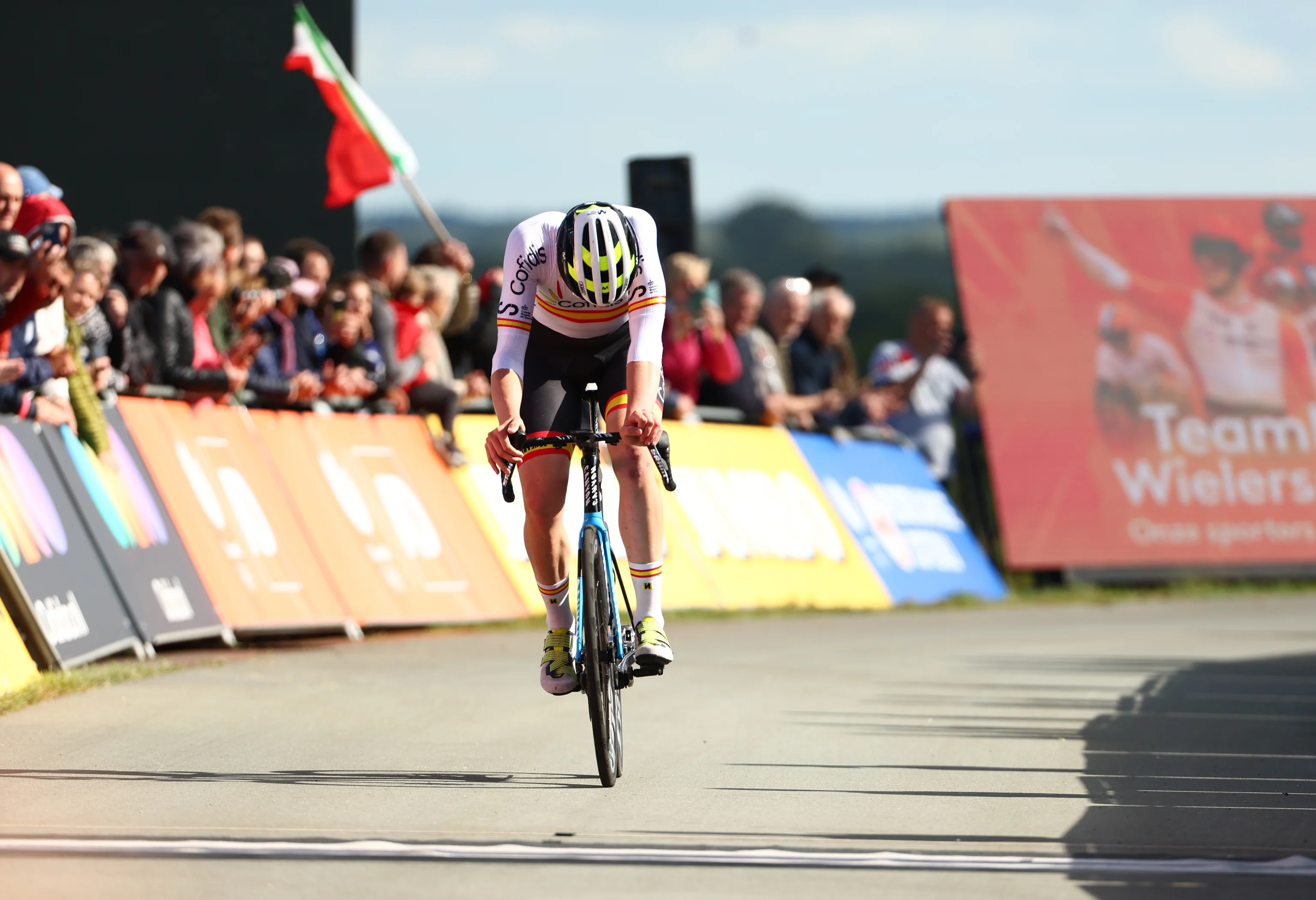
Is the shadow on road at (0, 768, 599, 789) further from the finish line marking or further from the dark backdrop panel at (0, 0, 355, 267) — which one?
Result: the dark backdrop panel at (0, 0, 355, 267)

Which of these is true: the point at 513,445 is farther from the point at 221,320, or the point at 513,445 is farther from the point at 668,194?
the point at 668,194

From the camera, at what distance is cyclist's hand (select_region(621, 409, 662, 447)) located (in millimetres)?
7262

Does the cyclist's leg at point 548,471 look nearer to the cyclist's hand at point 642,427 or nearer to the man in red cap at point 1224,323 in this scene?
the cyclist's hand at point 642,427

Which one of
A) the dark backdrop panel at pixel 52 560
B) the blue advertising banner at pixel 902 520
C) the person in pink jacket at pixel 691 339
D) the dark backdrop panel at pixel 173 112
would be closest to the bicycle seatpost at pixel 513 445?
the dark backdrop panel at pixel 52 560

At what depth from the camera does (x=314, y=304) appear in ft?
45.1

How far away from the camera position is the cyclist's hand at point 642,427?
23.8ft

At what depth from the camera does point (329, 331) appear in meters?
13.6

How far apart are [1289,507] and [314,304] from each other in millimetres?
10747

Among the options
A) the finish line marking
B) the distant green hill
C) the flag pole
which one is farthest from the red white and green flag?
the distant green hill

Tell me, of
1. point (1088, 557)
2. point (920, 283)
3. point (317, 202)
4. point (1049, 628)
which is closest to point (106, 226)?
point (317, 202)

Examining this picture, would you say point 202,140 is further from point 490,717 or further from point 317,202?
point 490,717

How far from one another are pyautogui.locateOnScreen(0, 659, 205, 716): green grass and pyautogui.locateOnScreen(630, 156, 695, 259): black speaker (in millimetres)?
8030

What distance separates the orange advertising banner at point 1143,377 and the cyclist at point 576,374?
12.3 meters

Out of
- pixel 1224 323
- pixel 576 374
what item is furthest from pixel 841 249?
pixel 576 374
